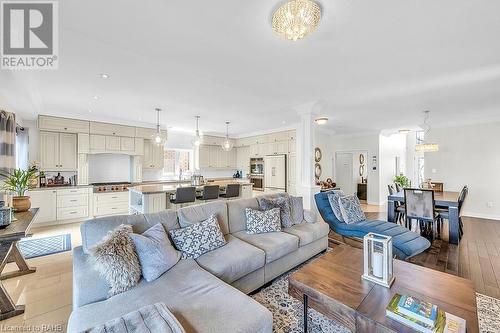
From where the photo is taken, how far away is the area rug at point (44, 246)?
3.31 meters

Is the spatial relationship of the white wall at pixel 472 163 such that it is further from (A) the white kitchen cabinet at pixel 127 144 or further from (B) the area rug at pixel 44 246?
(B) the area rug at pixel 44 246

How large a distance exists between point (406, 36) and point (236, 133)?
614cm

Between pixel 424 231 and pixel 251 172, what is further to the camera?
pixel 251 172

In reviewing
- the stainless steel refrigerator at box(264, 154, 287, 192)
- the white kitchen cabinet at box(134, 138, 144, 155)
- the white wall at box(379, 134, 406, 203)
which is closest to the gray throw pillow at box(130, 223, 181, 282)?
the white kitchen cabinet at box(134, 138, 144, 155)

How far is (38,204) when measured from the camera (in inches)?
180

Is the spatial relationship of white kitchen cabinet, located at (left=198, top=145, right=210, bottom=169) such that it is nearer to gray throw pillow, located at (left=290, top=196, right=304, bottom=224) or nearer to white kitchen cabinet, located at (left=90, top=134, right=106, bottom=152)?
white kitchen cabinet, located at (left=90, top=134, right=106, bottom=152)

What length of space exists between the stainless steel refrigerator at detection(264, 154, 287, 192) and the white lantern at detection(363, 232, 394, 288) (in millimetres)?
4805

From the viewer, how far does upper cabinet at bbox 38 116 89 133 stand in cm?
476

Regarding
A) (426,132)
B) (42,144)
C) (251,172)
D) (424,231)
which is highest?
(426,132)

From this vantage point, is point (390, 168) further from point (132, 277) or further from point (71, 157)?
point (71, 157)

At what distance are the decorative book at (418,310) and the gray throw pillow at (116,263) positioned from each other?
1.80 metres

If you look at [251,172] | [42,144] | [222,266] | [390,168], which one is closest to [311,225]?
[222,266]

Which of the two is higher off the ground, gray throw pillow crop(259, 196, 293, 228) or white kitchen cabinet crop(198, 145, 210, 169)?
white kitchen cabinet crop(198, 145, 210, 169)

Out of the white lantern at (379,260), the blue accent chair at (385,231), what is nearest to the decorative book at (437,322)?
the white lantern at (379,260)
